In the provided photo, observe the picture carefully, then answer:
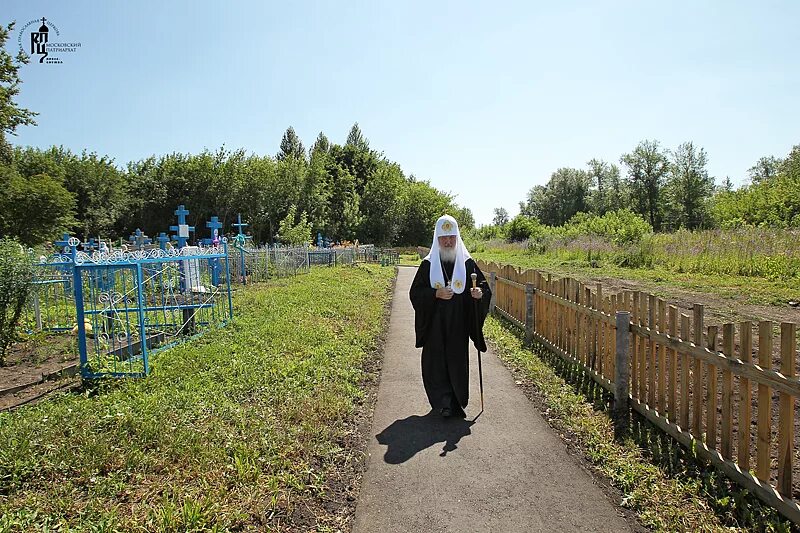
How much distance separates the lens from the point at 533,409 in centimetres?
555

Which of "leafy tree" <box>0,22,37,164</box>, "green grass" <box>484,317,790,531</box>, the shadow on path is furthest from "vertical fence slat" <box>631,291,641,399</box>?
"leafy tree" <box>0,22,37,164</box>

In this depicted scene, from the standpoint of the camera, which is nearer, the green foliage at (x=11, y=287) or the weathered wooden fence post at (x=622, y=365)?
the weathered wooden fence post at (x=622, y=365)

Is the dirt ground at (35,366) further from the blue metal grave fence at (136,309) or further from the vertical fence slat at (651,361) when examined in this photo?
the vertical fence slat at (651,361)

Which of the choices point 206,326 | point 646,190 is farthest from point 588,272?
point 646,190

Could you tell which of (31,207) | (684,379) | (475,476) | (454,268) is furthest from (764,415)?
(31,207)

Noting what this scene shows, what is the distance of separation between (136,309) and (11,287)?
1.65 metres

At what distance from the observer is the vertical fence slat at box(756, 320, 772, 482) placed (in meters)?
3.29

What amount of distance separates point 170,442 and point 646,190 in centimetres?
7910

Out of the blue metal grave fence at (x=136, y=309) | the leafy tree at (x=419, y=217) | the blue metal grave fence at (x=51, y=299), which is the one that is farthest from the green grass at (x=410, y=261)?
the blue metal grave fence at (x=51, y=299)

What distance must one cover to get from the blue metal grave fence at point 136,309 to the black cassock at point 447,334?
138 inches

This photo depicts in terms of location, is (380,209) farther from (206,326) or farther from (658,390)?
(658,390)

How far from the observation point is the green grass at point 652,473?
3205mm

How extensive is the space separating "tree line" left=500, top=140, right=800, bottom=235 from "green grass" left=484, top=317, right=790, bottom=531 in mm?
41987

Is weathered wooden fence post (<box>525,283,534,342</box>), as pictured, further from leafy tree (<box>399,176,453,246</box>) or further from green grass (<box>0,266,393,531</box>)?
leafy tree (<box>399,176,453,246</box>)
